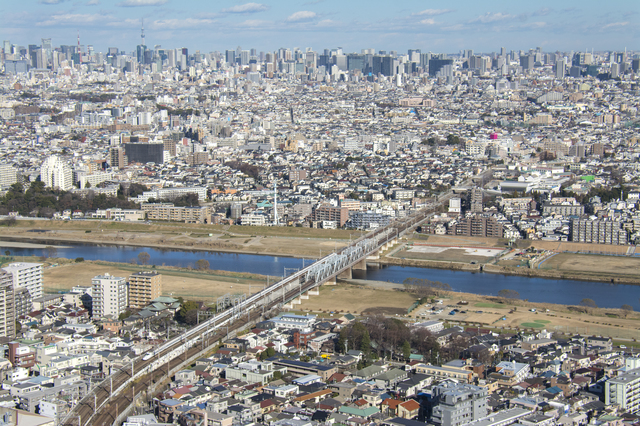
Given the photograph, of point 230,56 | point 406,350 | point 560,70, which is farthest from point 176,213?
point 230,56

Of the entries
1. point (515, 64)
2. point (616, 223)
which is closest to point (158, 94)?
point (515, 64)

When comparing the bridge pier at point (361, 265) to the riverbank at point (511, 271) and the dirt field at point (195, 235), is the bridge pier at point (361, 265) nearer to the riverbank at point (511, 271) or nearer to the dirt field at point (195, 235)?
the riverbank at point (511, 271)

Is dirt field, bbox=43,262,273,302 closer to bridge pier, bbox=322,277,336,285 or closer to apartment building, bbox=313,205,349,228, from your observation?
bridge pier, bbox=322,277,336,285

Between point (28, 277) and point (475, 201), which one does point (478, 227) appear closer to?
point (475, 201)

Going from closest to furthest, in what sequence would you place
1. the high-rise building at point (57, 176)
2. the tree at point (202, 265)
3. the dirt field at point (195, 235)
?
the tree at point (202, 265), the dirt field at point (195, 235), the high-rise building at point (57, 176)

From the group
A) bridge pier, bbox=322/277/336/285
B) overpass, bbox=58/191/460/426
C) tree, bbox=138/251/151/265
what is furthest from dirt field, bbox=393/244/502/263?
tree, bbox=138/251/151/265

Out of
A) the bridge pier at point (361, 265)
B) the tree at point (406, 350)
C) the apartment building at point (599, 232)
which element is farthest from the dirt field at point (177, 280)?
the apartment building at point (599, 232)
